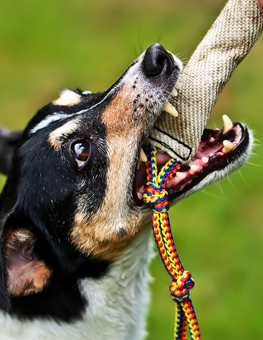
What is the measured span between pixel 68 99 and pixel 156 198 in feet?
3.95

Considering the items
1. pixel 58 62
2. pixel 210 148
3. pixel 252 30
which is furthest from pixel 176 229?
pixel 58 62

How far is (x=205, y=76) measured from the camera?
2.94 meters

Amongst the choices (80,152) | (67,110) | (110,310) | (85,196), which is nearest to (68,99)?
(67,110)

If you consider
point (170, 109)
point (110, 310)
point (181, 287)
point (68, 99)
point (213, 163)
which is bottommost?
point (110, 310)

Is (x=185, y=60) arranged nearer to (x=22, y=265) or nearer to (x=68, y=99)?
(x=68, y=99)

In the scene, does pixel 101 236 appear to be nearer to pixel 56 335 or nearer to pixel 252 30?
pixel 56 335

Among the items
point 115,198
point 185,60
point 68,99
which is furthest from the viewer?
point 185,60

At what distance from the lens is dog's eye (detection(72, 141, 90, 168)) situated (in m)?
3.09

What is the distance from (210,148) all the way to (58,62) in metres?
6.37

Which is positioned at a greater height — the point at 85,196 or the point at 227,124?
the point at 227,124

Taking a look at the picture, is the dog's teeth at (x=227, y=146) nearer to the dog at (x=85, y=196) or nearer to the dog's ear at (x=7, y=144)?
the dog at (x=85, y=196)

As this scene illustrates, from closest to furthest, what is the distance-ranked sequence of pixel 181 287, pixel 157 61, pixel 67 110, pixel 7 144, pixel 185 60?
pixel 181 287
pixel 157 61
pixel 67 110
pixel 185 60
pixel 7 144

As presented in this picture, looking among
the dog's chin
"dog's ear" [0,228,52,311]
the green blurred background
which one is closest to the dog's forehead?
the dog's chin

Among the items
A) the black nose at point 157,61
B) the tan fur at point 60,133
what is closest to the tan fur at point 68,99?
the tan fur at point 60,133
